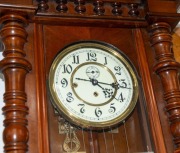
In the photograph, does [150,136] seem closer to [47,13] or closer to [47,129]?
[47,129]

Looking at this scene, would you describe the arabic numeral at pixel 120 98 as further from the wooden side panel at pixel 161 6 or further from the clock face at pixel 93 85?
the wooden side panel at pixel 161 6

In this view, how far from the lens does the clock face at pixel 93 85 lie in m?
1.00

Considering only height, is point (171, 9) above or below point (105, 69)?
above

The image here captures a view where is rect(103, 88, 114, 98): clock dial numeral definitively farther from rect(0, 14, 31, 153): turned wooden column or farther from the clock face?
rect(0, 14, 31, 153): turned wooden column

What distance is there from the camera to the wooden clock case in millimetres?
948

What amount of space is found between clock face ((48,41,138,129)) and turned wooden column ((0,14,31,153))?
95 millimetres

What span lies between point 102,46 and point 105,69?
0.08m

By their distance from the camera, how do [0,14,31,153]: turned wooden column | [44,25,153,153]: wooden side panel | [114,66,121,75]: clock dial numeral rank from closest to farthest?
[0,14,31,153]: turned wooden column → [44,25,153,153]: wooden side panel → [114,66,121,75]: clock dial numeral

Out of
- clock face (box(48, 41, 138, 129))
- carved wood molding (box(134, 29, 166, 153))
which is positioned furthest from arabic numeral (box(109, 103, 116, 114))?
carved wood molding (box(134, 29, 166, 153))

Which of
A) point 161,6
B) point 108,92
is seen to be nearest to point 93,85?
point 108,92

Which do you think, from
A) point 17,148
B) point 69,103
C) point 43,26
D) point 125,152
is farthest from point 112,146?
point 43,26

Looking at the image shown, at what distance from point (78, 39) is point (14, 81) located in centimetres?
27

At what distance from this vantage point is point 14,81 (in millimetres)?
958

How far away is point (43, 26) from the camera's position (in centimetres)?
111
